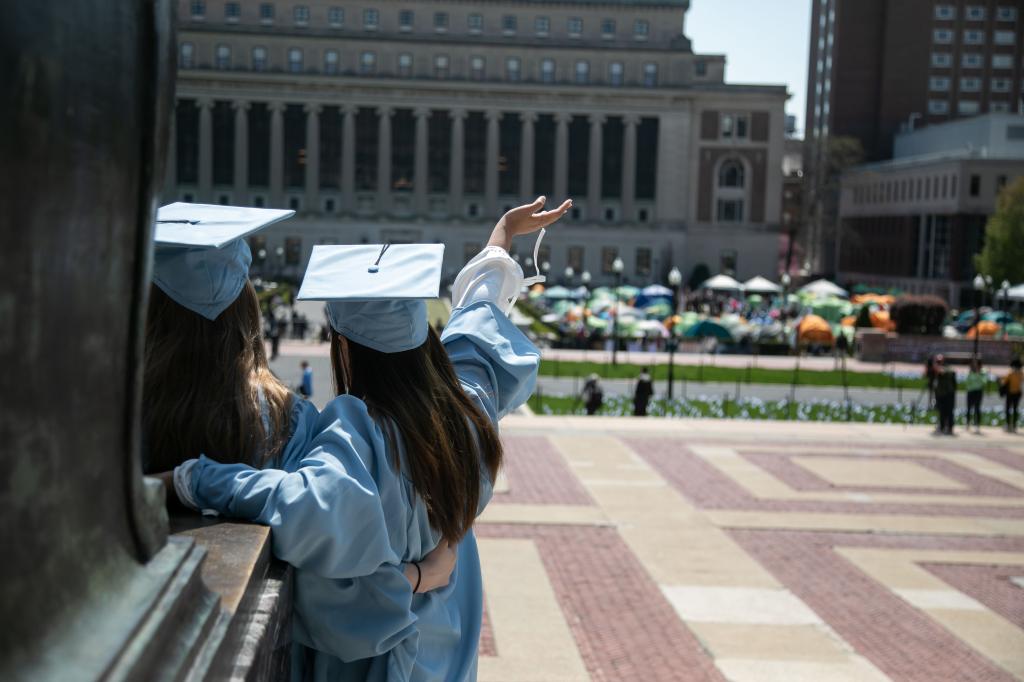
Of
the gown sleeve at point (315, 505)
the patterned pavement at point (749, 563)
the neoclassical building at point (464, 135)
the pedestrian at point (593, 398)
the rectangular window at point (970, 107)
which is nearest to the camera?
the gown sleeve at point (315, 505)

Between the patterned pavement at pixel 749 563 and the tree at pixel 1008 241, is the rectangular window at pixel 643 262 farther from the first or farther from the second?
the patterned pavement at pixel 749 563

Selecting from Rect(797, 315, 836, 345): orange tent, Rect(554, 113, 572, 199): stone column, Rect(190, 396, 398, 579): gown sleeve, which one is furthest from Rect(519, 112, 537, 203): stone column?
Rect(190, 396, 398, 579): gown sleeve

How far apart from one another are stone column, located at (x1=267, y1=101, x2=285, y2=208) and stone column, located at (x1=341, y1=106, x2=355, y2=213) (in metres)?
5.16

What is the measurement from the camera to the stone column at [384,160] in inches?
3701

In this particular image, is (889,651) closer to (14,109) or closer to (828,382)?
(14,109)

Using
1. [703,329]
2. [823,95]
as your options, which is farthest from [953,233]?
[703,329]

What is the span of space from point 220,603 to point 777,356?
138 feet

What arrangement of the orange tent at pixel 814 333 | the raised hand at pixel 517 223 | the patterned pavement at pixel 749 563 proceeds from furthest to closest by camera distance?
A: the orange tent at pixel 814 333 < the patterned pavement at pixel 749 563 < the raised hand at pixel 517 223

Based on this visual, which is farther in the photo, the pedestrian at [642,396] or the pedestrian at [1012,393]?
the pedestrian at [642,396]

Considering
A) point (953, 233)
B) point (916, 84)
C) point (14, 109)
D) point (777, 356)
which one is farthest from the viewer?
point (916, 84)

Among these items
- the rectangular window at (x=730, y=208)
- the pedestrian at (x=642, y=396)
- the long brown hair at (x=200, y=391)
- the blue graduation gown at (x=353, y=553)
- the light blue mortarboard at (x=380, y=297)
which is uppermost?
the rectangular window at (x=730, y=208)

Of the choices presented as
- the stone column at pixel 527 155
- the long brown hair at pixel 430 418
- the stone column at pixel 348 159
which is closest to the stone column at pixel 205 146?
the stone column at pixel 348 159

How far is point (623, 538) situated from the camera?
13.0 metres

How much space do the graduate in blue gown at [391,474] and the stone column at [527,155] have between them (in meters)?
91.9
